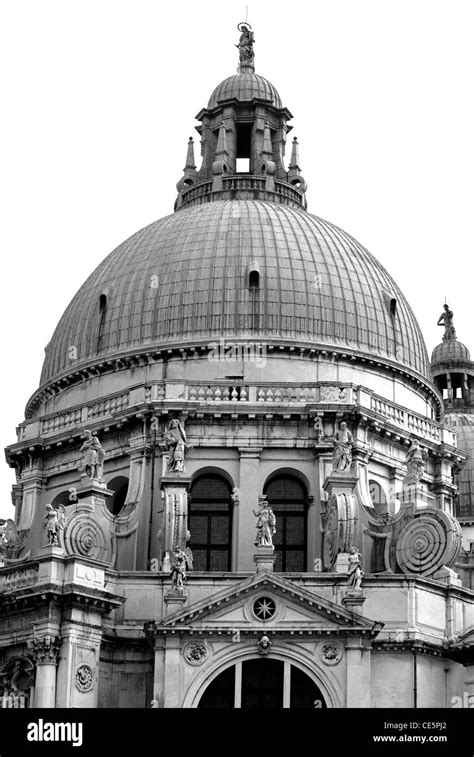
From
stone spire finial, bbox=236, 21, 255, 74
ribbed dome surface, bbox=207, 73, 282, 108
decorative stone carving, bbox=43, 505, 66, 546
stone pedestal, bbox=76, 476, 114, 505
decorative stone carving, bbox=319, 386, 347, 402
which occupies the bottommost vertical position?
decorative stone carving, bbox=43, 505, 66, 546

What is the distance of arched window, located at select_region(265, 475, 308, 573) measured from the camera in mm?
68438

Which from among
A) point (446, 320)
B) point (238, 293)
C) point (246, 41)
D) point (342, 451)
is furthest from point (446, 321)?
point (342, 451)

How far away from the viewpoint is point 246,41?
91125mm

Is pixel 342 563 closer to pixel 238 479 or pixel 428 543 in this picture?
pixel 428 543

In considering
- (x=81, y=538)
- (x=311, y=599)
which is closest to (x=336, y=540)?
(x=311, y=599)

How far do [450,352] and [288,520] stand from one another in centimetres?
3459

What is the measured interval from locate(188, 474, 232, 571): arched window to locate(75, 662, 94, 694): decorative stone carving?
9179 mm

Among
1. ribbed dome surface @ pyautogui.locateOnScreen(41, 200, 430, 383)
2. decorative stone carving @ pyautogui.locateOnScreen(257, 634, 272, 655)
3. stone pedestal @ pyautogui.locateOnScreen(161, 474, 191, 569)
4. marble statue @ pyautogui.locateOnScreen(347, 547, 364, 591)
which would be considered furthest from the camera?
ribbed dome surface @ pyautogui.locateOnScreen(41, 200, 430, 383)

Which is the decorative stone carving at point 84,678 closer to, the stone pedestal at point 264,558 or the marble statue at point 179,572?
the marble statue at point 179,572

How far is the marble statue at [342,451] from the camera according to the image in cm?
6556

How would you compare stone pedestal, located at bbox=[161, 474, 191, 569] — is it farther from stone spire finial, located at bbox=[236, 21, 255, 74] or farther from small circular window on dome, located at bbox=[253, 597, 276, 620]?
stone spire finial, located at bbox=[236, 21, 255, 74]

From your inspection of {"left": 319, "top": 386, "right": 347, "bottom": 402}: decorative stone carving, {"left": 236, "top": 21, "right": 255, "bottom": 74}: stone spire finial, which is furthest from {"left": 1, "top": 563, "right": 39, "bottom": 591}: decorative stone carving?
{"left": 236, "top": 21, "right": 255, "bottom": 74}: stone spire finial

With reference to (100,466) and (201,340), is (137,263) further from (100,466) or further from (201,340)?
(100,466)

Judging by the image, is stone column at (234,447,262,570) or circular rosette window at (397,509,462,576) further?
stone column at (234,447,262,570)
